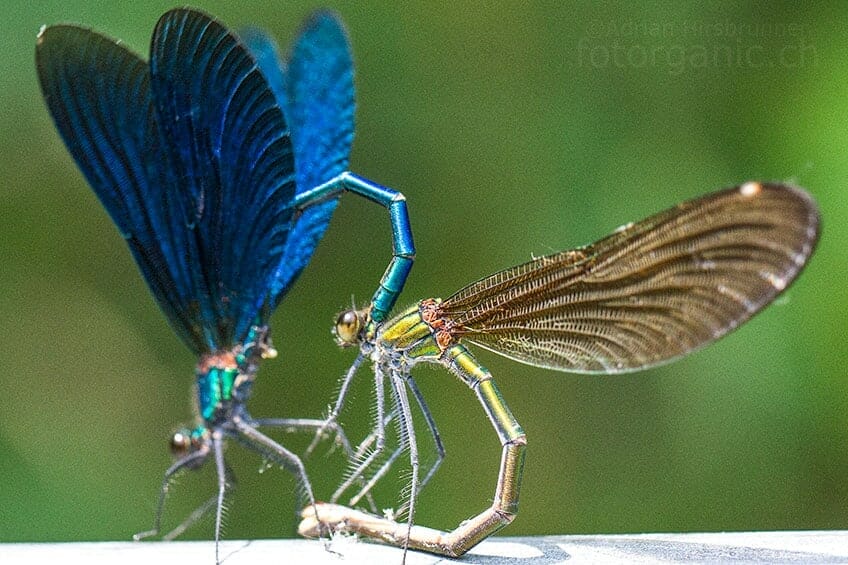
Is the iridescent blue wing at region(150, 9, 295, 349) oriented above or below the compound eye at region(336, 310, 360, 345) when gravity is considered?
above

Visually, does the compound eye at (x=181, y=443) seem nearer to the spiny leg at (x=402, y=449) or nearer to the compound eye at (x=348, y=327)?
the spiny leg at (x=402, y=449)

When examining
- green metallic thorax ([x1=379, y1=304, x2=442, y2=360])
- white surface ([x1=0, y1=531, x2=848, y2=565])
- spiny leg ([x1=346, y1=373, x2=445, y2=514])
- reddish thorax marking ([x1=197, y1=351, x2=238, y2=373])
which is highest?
green metallic thorax ([x1=379, y1=304, x2=442, y2=360])

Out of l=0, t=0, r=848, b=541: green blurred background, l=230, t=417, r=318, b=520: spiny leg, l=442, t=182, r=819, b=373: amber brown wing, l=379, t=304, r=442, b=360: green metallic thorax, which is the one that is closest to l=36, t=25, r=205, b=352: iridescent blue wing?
l=230, t=417, r=318, b=520: spiny leg

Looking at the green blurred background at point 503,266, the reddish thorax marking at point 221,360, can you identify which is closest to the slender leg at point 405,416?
the reddish thorax marking at point 221,360

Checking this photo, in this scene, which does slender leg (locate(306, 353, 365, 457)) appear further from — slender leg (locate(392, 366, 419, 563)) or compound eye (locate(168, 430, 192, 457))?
compound eye (locate(168, 430, 192, 457))

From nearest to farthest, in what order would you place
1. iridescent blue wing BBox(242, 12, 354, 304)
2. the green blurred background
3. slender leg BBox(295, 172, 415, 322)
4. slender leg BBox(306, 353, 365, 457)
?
slender leg BBox(295, 172, 415, 322) < slender leg BBox(306, 353, 365, 457) < iridescent blue wing BBox(242, 12, 354, 304) < the green blurred background

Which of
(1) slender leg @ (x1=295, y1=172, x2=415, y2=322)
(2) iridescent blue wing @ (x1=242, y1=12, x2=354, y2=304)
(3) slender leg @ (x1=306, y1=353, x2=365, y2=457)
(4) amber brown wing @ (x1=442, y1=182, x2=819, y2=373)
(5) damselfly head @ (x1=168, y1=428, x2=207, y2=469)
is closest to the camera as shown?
(4) amber brown wing @ (x1=442, y1=182, x2=819, y2=373)
